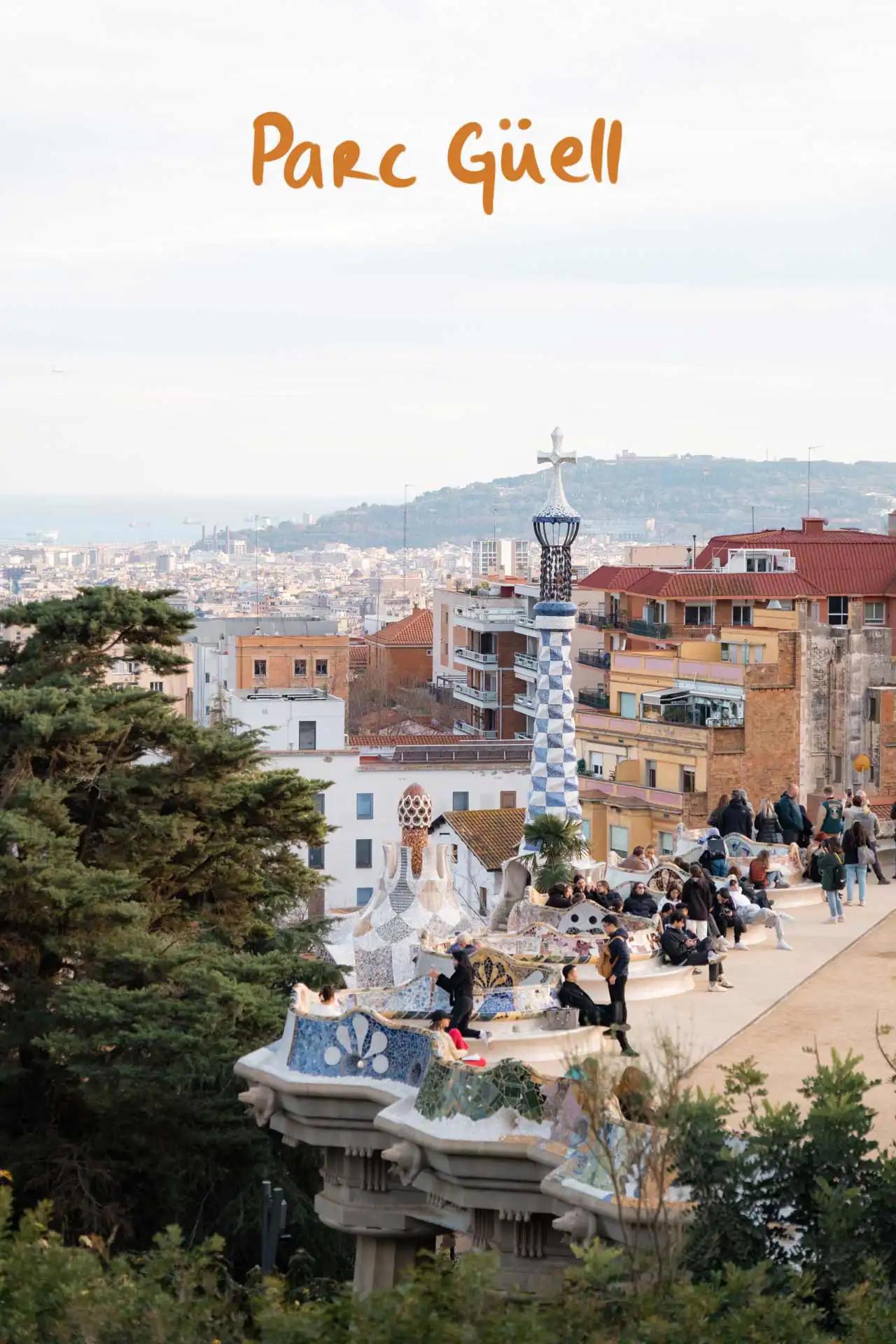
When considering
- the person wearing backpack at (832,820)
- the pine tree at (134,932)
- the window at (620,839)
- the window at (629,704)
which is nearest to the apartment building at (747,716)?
the window at (629,704)

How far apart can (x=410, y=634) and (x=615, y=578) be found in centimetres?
4333

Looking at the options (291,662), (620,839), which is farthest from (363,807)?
(291,662)

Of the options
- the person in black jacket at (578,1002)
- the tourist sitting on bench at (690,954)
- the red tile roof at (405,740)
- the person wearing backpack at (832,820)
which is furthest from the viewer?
the red tile roof at (405,740)

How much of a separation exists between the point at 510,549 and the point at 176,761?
6568 inches

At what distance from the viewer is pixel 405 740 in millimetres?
72938

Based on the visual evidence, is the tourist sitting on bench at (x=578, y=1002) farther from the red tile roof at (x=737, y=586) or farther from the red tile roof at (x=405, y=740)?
the red tile roof at (x=405, y=740)

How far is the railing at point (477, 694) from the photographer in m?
83.8

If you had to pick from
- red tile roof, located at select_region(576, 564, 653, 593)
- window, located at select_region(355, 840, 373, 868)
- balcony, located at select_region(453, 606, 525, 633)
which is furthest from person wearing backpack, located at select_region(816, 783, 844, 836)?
balcony, located at select_region(453, 606, 525, 633)

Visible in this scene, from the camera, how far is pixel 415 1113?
14.4 metres

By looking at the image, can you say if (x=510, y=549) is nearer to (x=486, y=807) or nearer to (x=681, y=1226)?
(x=486, y=807)

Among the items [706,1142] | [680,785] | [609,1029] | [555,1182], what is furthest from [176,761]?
[680,785]

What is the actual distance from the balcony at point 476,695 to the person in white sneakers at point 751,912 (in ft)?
200

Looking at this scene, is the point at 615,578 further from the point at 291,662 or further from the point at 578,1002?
the point at 578,1002

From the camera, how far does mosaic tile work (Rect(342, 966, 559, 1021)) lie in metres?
16.5
